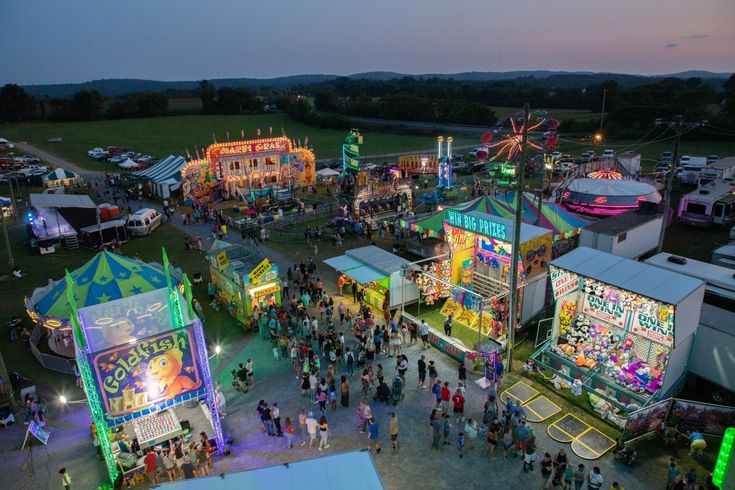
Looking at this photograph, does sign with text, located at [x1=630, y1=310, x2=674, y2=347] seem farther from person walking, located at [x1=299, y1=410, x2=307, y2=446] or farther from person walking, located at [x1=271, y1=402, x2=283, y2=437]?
person walking, located at [x1=271, y1=402, x2=283, y2=437]

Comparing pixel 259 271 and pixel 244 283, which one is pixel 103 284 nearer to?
pixel 244 283

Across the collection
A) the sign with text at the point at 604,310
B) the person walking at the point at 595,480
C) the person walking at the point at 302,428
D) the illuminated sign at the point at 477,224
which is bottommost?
the person walking at the point at 302,428

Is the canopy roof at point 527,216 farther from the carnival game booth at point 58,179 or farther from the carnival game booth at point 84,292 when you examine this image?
the carnival game booth at point 58,179

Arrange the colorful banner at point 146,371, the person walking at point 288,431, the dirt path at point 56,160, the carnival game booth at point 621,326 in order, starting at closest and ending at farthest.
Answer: the colorful banner at point 146,371 < the person walking at point 288,431 < the carnival game booth at point 621,326 < the dirt path at point 56,160

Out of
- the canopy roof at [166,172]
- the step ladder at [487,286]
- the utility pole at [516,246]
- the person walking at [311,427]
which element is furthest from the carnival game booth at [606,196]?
the canopy roof at [166,172]

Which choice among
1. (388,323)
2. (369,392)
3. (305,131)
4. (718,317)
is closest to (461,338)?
(388,323)

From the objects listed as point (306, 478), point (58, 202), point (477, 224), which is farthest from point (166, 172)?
point (306, 478)
